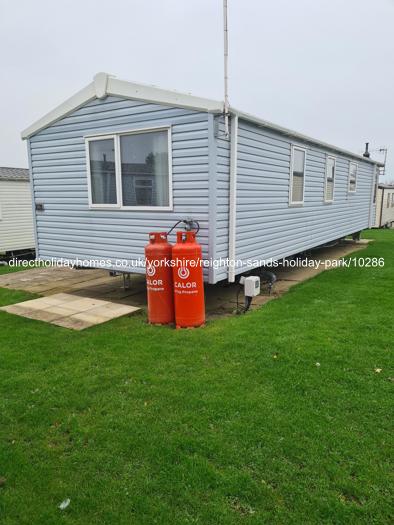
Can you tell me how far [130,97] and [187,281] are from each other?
271 centimetres

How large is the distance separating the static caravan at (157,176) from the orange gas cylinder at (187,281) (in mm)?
427

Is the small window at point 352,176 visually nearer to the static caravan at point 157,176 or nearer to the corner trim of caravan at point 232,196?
the static caravan at point 157,176

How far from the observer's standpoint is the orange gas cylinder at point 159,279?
4.75 metres

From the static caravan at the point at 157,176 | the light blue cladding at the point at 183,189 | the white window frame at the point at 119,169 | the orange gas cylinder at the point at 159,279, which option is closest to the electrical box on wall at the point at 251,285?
the static caravan at the point at 157,176

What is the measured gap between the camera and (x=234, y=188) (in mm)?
5172

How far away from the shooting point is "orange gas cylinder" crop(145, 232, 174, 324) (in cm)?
475

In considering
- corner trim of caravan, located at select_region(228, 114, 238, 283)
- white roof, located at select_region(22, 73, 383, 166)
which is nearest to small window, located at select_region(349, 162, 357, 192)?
white roof, located at select_region(22, 73, 383, 166)

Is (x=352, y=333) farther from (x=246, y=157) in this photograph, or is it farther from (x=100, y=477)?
(x=100, y=477)

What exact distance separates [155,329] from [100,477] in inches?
97.7

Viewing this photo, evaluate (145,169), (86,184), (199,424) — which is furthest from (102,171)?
(199,424)

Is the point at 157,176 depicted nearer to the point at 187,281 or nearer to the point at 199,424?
the point at 187,281

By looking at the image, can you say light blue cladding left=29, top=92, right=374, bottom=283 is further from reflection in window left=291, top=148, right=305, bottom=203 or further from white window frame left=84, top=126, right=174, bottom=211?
reflection in window left=291, top=148, right=305, bottom=203

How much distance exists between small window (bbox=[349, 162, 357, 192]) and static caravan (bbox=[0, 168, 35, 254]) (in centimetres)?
1124

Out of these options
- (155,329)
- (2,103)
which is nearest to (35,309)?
(155,329)
